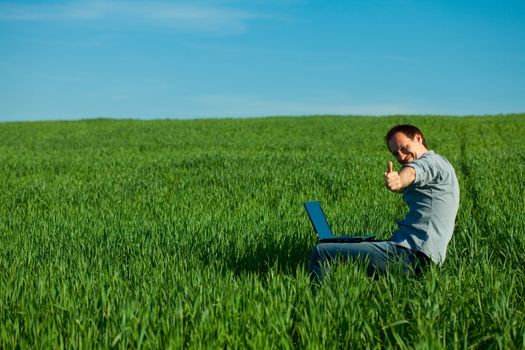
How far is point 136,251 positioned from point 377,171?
29.0ft

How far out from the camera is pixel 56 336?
305 cm

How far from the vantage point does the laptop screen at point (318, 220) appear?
166 inches

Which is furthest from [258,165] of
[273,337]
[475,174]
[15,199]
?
[273,337]

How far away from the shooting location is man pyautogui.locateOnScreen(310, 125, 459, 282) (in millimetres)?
4227

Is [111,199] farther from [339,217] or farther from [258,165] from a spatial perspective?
[258,165]

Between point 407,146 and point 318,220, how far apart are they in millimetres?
838

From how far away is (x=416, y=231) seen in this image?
4.29 metres

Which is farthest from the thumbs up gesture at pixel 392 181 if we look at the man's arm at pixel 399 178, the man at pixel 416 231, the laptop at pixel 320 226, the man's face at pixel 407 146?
the laptop at pixel 320 226

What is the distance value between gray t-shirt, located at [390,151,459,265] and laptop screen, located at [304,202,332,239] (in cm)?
52

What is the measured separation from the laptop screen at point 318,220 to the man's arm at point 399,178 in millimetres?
649

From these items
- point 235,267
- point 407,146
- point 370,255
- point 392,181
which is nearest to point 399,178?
point 392,181

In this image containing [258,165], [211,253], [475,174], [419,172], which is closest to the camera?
[419,172]

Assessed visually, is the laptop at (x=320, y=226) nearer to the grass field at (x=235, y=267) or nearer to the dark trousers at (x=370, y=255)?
the dark trousers at (x=370, y=255)

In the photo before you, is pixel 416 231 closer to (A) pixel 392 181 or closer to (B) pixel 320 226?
(B) pixel 320 226
